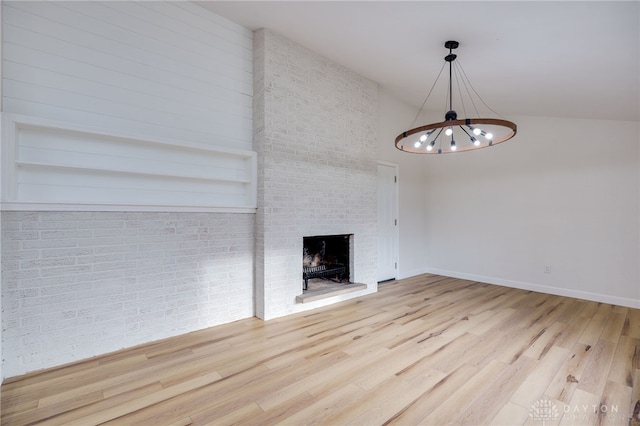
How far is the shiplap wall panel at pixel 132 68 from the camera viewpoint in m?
2.42

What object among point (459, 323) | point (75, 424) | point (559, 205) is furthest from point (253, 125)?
point (559, 205)

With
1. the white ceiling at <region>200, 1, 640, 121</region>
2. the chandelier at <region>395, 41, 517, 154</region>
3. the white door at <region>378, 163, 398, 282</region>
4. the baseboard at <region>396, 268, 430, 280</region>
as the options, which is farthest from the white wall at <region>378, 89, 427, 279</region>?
the white ceiling at <region>200, 1, 640, 121</region>

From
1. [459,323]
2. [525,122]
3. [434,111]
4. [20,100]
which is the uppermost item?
[434,111]

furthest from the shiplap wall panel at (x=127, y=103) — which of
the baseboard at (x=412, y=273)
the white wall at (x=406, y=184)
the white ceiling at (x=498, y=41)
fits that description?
the baseboard at (x=412, y=273)

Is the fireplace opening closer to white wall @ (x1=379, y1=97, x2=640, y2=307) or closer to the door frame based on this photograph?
the door frame

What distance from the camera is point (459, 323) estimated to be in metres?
3.42

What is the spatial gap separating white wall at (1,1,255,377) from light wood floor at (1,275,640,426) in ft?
0.93

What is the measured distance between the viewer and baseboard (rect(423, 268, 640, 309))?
162 inches

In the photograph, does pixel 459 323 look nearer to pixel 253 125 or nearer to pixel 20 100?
pixel 253 125

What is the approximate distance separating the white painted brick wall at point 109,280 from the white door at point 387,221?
277cm

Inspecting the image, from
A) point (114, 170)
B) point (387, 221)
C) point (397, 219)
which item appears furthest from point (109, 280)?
point (397, 219)

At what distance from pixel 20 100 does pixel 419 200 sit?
5866mm

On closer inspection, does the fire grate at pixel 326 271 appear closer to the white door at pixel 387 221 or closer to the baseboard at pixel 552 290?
the white door at pixel 387 221

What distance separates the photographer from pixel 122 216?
9.07 ft
